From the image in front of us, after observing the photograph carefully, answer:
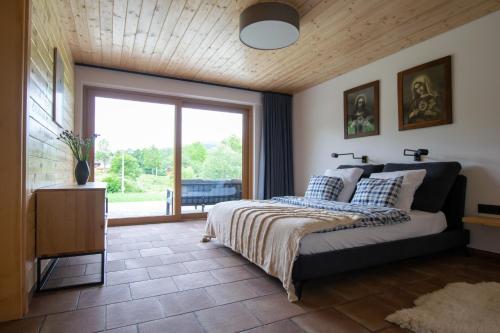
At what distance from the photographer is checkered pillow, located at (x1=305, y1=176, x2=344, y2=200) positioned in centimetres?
356

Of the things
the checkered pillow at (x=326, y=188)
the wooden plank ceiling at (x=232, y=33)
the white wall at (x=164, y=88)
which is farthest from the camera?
the white wall at (x=164, y=88)

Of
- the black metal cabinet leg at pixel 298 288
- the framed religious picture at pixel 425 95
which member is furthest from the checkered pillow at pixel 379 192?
the black metal cabinet leg at pixel 298 288

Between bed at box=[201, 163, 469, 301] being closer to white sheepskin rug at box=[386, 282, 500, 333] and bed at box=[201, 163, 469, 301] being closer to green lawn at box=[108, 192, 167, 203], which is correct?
white sheepskin rug at box=[386, 282, 500, 333]

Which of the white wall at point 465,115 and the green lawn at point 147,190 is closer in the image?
the white wall at point 465,115

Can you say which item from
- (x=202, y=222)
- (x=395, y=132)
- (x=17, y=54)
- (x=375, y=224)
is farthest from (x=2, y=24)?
(x=395, y=132)

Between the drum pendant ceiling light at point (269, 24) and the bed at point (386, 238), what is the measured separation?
69.6 inches

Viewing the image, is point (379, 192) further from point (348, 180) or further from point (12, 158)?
point (12, 158)

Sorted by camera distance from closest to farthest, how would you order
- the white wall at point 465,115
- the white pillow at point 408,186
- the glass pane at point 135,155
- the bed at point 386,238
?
1. the bed at point 386,238
2. the white wall at point 465,115
3. the white pillow at point 408,186
4. the glass pane at point 135,155

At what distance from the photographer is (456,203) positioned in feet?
9.78

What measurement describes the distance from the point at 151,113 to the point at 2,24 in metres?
3.14

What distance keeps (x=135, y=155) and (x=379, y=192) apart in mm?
3737

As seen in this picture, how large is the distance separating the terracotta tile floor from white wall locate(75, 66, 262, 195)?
2628 mm

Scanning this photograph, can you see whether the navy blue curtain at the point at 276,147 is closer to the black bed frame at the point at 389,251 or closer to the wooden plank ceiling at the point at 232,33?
the wooden plank ceiling at the point at 232,33

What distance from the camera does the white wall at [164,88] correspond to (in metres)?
4.18
